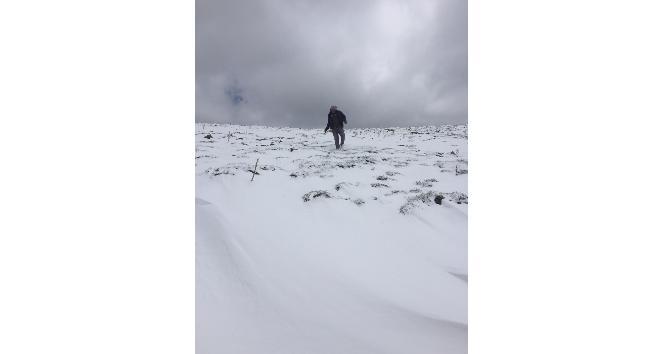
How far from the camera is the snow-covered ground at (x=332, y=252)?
1.69 metres

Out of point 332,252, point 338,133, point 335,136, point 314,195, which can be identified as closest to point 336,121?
point 338,133

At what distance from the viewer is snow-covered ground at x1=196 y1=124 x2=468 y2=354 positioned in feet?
5.53

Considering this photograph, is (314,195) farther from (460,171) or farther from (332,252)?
(460,171)

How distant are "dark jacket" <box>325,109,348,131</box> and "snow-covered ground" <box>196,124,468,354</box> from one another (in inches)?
5.5

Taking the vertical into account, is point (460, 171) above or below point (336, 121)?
below

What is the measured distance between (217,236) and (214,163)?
0.72 meters

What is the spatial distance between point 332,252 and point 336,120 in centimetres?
118

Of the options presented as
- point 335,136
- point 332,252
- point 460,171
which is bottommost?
point 332,252

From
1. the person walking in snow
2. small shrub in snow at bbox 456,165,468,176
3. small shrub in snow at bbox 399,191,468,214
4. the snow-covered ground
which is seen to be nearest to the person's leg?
the person walking in snow

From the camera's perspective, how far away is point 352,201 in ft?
7.28

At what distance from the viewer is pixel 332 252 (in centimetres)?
196

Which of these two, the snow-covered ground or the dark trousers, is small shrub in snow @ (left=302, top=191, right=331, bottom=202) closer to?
the snow-covered ground
